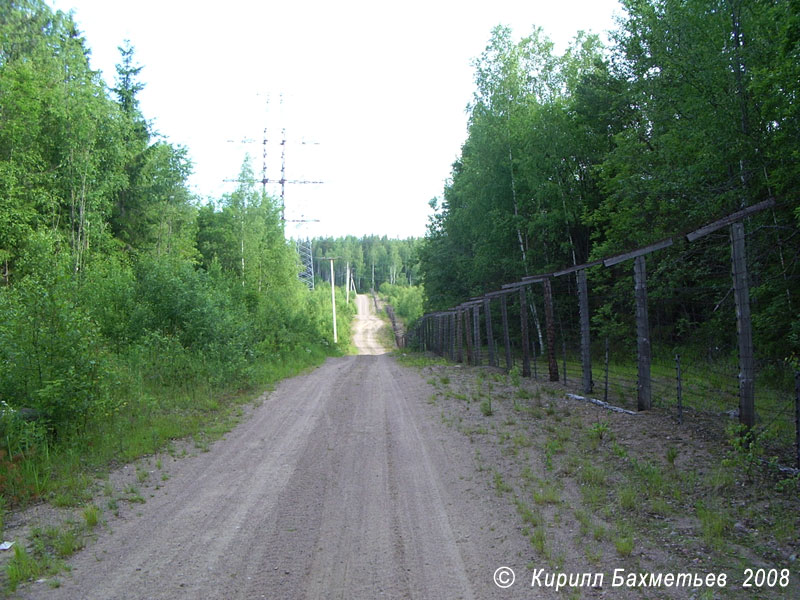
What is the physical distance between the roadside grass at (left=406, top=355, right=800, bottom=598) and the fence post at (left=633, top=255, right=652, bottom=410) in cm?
39

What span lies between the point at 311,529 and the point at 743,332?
5.35 meters

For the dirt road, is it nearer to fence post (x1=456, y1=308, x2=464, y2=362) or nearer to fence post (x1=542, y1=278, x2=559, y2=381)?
fence post (x1=542, y1=278, x2=559, y2=381)

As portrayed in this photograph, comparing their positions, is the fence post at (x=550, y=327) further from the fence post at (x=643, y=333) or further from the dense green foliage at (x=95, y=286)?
the dense green foliage at (x=95, y=286)

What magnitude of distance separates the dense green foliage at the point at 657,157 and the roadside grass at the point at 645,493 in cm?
214

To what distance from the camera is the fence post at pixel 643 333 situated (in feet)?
30.0

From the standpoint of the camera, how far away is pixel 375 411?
11.0 metres

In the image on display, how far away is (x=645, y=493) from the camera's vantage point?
5.54 metres

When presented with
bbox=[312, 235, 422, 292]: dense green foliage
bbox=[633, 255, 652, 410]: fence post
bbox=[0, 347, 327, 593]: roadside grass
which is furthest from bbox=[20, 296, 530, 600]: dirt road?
bbox=[312, 235, 422, 292]: dense green foliage

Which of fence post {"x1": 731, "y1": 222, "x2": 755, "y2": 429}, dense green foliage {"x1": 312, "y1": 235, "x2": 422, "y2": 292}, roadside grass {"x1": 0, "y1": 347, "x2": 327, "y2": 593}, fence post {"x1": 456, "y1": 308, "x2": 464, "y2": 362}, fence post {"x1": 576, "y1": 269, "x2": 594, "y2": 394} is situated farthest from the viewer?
dense green foliage {"x1": 312, "y1": 235, "x2": 422, "y2": 292}

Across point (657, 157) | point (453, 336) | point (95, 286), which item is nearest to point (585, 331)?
point (657, 157)

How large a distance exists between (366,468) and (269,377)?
11211mm

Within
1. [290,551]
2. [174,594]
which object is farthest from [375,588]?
[174,594]

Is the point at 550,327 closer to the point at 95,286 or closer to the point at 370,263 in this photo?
the point at 95,286

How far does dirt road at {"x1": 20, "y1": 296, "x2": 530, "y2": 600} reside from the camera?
3924mm
